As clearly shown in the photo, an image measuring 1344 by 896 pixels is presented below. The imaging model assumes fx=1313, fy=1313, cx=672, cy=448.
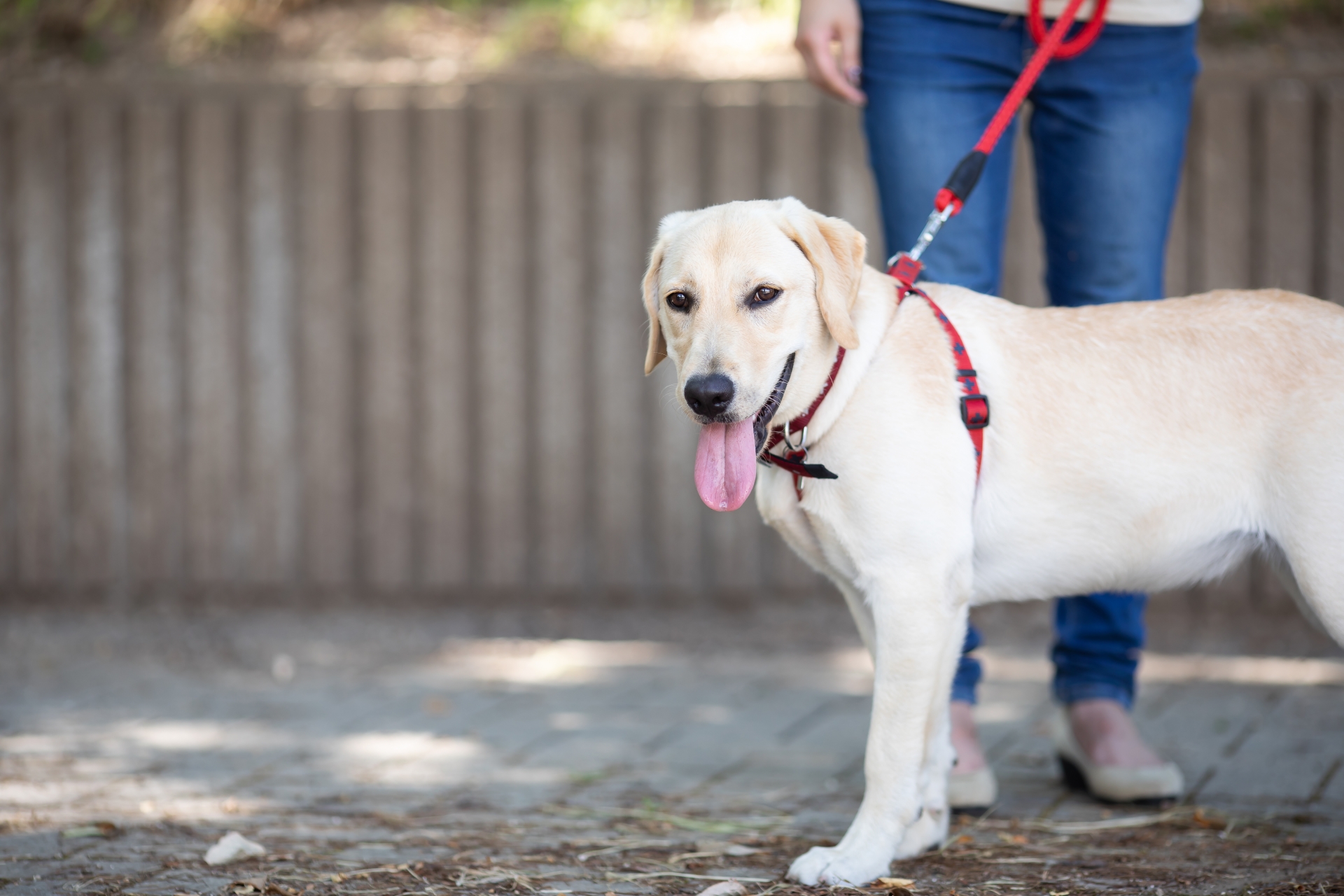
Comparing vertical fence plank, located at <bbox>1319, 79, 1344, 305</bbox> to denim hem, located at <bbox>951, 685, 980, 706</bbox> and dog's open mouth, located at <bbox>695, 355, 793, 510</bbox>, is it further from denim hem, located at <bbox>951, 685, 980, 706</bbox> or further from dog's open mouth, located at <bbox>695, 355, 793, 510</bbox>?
dog's open mouth, located at <bbox>695, 355, 793, 510</bbox>

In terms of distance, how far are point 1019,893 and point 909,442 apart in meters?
0.93

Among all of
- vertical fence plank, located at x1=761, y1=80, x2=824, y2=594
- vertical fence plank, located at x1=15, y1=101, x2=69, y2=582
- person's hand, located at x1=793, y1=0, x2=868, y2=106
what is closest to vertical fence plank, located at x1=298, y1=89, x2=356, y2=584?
vertical fence plank, located at x1=15, y1=101, x2=69, y2=582

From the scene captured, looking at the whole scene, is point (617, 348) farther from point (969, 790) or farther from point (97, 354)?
point (969, 790)

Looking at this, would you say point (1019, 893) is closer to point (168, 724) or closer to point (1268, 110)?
point (168, 724)

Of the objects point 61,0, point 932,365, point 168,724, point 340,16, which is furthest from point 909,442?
point 61,0

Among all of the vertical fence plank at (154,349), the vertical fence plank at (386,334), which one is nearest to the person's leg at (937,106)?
the vertical fence plank at (386,334)

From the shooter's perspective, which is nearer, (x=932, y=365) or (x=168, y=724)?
(x=932, y=365)

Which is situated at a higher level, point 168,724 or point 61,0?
point 61,0

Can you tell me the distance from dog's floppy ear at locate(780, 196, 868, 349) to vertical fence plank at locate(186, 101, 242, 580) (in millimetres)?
3969

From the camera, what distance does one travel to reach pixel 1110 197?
3361 millimetres

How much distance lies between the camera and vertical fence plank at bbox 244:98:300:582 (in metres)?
6.07

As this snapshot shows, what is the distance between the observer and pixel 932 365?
2832 millimetres

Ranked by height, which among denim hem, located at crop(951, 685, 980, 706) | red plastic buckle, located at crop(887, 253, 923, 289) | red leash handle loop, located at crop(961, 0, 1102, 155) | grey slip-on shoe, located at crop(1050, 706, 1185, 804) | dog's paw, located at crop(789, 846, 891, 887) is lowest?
grey slip-on shoe, located at crop(1050, 706, 1185, 804)

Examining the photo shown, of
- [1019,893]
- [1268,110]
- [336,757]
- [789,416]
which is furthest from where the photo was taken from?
[1268,110]
